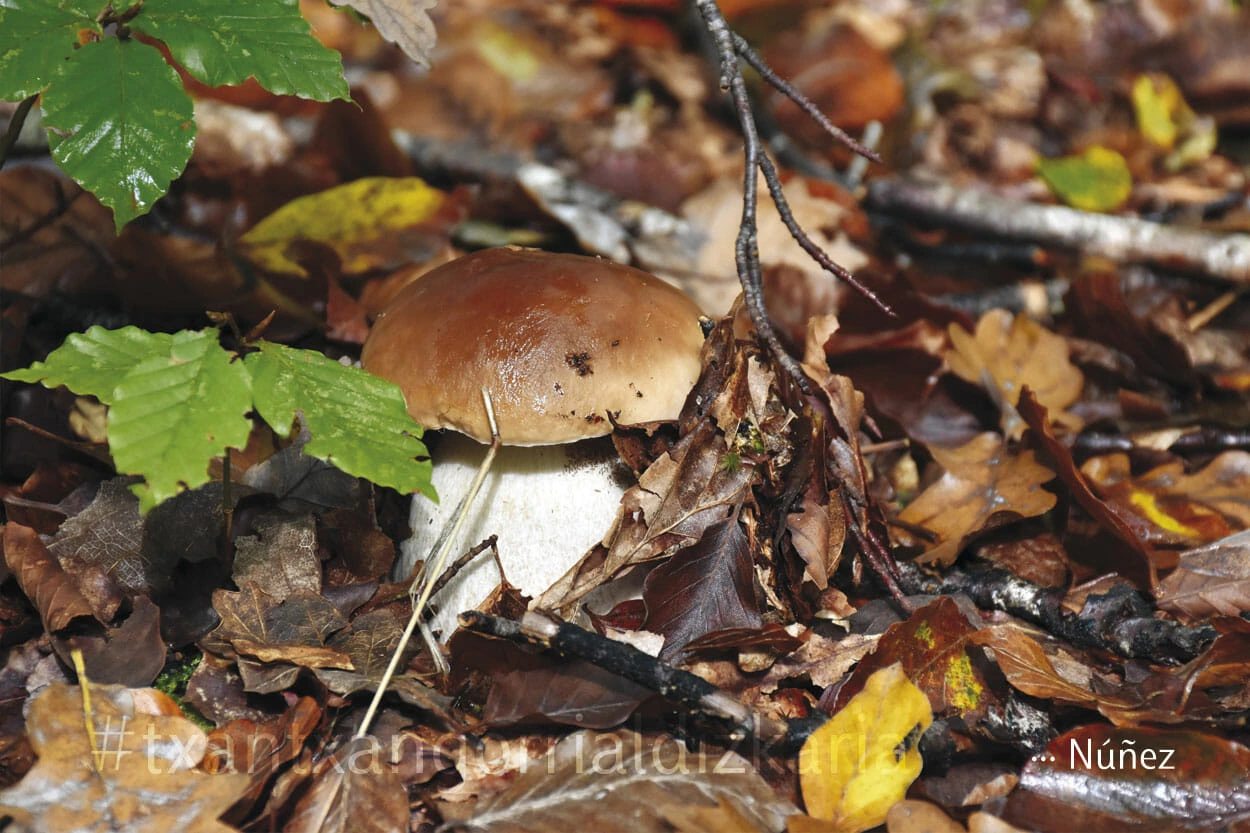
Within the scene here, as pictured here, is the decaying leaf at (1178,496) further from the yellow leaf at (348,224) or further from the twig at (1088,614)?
the yellow leaf at (348,224)

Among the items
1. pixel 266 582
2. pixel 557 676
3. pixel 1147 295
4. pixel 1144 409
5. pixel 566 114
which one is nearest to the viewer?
pixel 557 676

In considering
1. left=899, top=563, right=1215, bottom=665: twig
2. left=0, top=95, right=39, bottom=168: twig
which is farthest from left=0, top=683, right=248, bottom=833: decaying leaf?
left=899, top=563, right=1215, bottom=665: twig

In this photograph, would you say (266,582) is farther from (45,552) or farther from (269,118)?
(269,118)

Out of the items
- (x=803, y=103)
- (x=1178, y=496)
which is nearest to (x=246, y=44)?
(x=803, y=103)

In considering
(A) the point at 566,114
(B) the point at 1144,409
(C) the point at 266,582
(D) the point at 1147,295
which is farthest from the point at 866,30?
(C) the point at 266,582

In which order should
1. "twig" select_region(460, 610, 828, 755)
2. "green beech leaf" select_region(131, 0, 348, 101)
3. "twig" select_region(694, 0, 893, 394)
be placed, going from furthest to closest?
"twig" select_region(694, 0, 893, 394) → "green beech leaf" select_region(131, 0, 348, 101) → "twig" select_region(460, 610, 828, 755)

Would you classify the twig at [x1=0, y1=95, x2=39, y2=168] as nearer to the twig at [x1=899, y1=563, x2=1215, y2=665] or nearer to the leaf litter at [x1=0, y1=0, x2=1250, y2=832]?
the leaf litter at [x1=0, y1=0, x2=1250, y2=832]
